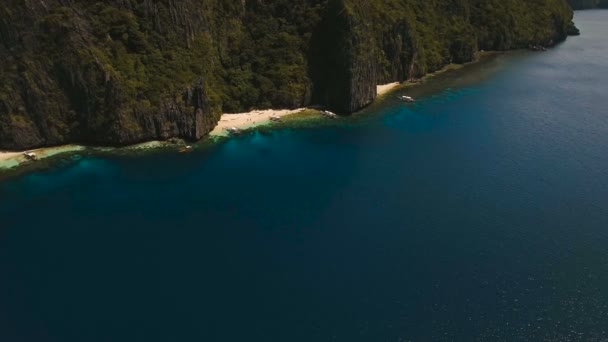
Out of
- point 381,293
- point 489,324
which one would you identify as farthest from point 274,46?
point 489,324

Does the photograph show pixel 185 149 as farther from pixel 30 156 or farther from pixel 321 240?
pixel 321 240

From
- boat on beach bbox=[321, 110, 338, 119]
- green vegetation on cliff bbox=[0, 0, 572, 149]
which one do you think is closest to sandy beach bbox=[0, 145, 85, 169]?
green vegetation on cliff bbox=[0, 0, 572, 149]

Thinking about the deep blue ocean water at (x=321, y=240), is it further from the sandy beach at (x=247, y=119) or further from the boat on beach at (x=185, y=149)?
the sandy beach at (x=247, y=119)

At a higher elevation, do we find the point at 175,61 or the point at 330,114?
the point at 175,61

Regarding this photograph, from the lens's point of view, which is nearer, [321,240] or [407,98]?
[321,240]

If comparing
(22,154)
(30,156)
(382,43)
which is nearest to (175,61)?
(30,156)

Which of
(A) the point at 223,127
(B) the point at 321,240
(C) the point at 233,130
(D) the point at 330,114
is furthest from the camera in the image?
(D) the point at 330,114

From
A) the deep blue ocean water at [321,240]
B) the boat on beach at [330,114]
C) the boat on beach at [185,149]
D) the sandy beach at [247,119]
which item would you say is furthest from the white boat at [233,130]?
the boat on beach at [330,114]
